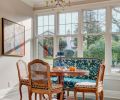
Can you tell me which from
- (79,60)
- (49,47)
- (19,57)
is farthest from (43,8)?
(79,60)

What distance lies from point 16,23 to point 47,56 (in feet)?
5.14

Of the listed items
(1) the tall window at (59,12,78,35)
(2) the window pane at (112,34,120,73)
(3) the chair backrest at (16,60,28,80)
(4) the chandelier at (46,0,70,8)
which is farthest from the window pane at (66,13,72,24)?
(3) the chair backrest at (16,60,28,80)

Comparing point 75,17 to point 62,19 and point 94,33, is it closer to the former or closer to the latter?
point 62,19

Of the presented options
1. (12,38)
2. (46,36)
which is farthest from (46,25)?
(12,38)

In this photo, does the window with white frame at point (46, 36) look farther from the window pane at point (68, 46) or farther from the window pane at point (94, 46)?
the window pane at point (94, 46)

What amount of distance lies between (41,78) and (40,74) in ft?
0.26

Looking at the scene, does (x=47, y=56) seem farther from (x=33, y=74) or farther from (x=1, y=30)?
(x=33, y=74)

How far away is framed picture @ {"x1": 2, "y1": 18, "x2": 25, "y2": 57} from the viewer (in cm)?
498

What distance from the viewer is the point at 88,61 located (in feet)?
17.0

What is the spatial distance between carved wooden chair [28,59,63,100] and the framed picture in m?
1.71

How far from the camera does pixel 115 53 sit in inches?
212

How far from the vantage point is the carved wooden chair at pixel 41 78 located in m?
3.40

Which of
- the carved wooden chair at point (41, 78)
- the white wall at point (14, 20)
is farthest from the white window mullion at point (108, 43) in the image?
the white wall at point (14, 20)

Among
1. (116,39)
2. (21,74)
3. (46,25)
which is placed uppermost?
(46,25)
